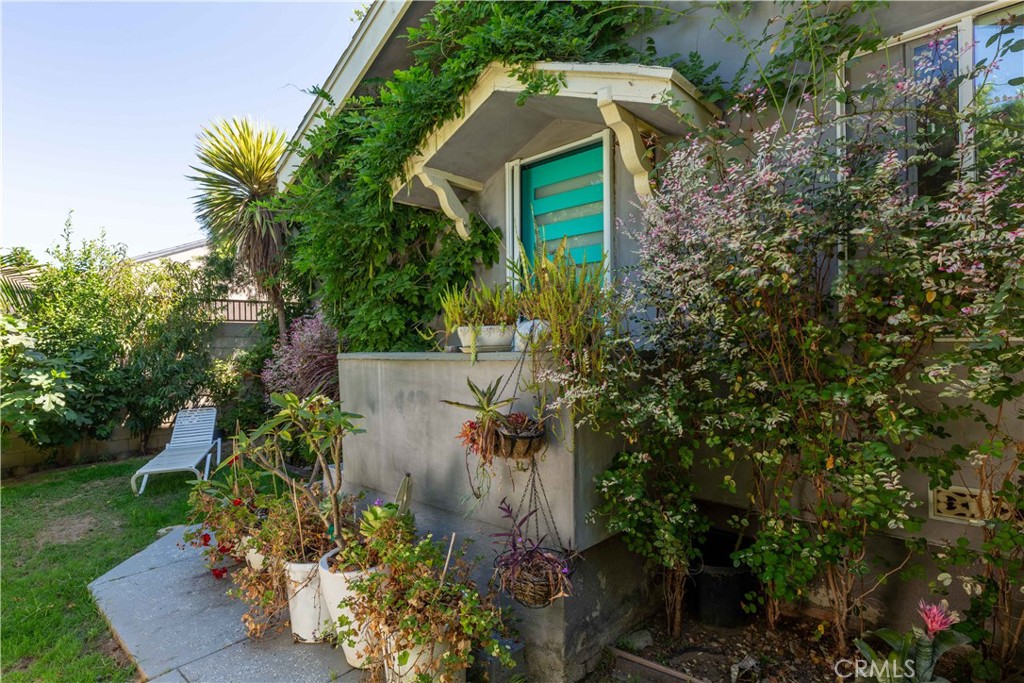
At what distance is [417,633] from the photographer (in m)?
2.33

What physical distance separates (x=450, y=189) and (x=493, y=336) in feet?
7.28

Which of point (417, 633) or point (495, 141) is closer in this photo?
→ point (417, 633)

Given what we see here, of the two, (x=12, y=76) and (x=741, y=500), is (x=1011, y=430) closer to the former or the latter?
(x=741, y=500)

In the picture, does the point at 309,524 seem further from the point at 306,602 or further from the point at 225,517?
the point at 225,517

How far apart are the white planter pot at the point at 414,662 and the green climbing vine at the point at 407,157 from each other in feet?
10.1

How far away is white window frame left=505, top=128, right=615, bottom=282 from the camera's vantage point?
165 inches

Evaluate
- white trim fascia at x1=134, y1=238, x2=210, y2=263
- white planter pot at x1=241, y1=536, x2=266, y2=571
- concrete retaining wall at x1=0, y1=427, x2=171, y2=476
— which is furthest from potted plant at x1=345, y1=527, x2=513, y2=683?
white trim fascia at x1=134, y1=238, x2=210, y2=263

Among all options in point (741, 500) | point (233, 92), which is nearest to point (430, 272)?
point (741, 500)

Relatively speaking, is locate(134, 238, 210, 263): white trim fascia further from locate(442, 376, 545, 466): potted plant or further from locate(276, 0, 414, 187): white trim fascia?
locate(442, 376, 545, 466): potted plant

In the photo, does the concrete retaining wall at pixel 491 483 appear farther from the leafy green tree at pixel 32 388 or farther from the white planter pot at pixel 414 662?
the leafy green tree at pixel 32 388

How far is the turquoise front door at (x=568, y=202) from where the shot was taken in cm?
439

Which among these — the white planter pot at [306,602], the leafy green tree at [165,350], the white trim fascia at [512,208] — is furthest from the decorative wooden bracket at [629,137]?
the leafy green tree at [165,350]

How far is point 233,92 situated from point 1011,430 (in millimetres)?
10740

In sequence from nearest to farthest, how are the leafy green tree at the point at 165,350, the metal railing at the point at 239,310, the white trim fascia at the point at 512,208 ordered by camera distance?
the white trim fascia at the point at 512,208, the leafy green tree at the point at 165,350, the metal railing at the point at 239,310
